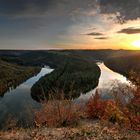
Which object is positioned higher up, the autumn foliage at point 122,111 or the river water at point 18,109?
the autumn foliage at point 122,111

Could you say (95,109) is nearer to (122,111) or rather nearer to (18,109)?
(18,109)

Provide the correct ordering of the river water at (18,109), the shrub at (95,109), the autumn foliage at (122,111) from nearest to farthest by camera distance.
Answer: the autumn foliage at (122,111) < the shrub at (95,109) < the river water at (18,109)

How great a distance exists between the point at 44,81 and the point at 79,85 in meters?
18.2

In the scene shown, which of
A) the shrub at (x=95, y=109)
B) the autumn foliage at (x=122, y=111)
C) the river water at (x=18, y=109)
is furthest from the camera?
the river water at (x=18, y=109)

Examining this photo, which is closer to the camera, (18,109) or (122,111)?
(122,111)

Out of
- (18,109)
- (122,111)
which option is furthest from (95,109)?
(122,111)

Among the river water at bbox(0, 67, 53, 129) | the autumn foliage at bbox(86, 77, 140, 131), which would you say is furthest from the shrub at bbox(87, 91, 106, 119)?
the river water at bbox(0, 67, 53, 129)

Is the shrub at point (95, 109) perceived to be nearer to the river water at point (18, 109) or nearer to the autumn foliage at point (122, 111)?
the autumn foliage at point (122, 111)

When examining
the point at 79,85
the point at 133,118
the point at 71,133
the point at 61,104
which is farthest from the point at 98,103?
the point at 79,85

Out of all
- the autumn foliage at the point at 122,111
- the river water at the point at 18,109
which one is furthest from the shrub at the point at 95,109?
the river water at the point at 18,109

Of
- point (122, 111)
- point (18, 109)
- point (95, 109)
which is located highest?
point (122, 111)

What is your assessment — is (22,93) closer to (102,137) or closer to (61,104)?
(61,104)

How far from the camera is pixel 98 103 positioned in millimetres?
79562

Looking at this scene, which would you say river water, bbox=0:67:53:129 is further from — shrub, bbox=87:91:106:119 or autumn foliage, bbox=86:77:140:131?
autumn foliage, bbox=86:77:140:131
